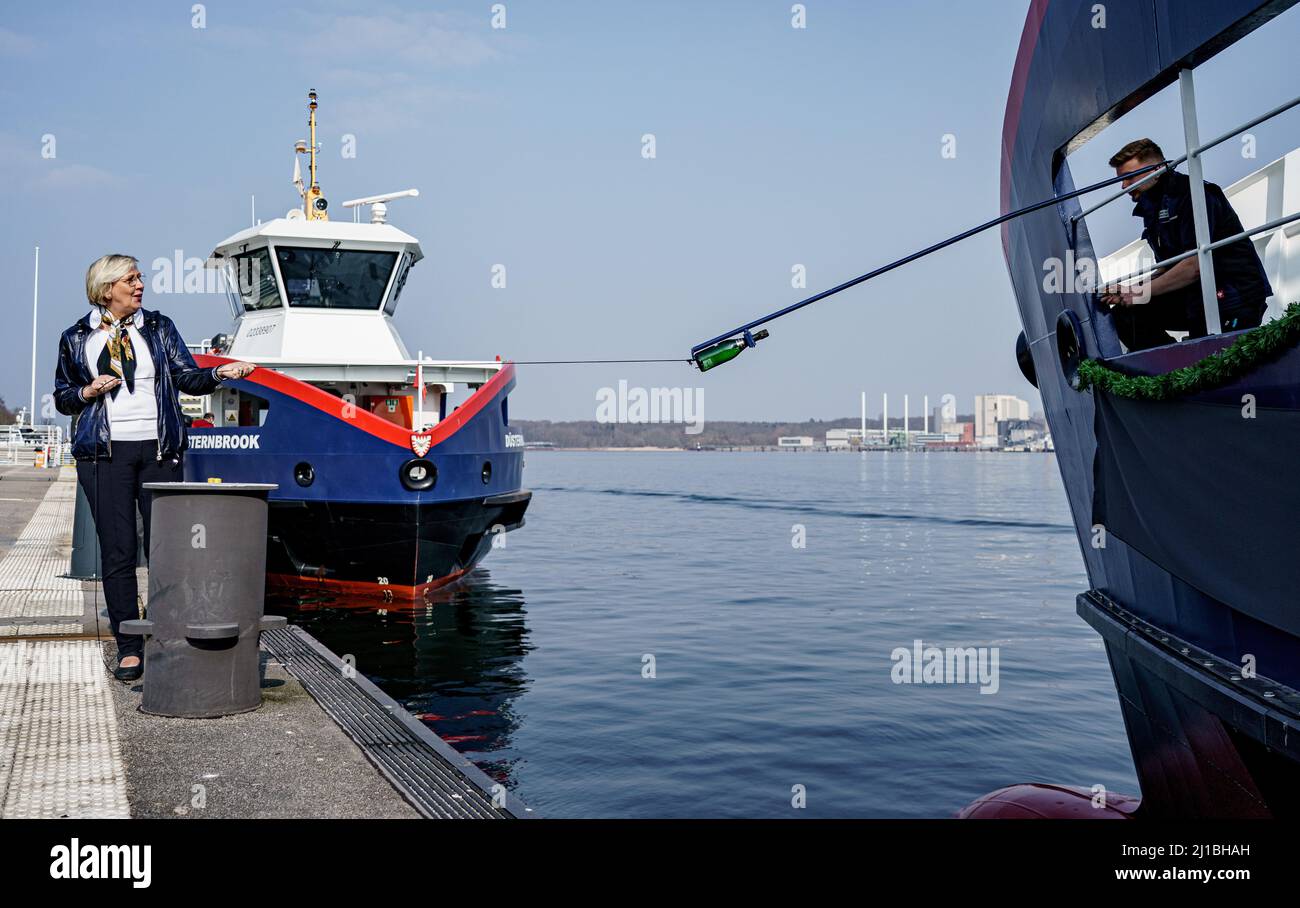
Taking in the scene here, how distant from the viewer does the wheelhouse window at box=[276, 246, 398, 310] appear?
15492 millimetres

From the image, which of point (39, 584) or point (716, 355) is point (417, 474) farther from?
point (716, 355)

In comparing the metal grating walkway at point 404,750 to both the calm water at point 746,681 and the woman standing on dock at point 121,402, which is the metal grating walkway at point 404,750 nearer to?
the woman standing on dock at point 121,402

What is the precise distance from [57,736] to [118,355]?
182 cm

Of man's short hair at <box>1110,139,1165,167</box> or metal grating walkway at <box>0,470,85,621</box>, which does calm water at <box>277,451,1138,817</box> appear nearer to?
metal grating walkway at <box>0,470,85,621</box>

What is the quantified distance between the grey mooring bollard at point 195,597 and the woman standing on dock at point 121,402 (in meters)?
0.50

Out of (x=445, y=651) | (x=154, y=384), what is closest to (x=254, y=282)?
(x=445, y=651)

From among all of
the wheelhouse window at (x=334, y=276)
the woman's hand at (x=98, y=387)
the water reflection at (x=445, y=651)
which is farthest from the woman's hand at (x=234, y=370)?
the wheelhouse window at (x=334, y=276)

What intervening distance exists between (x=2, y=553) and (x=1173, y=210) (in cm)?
1258

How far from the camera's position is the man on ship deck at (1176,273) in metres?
4.30

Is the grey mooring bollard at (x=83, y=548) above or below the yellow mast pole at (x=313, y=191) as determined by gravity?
below
